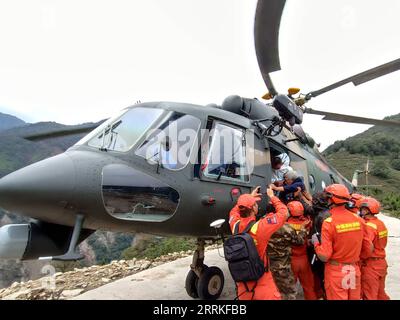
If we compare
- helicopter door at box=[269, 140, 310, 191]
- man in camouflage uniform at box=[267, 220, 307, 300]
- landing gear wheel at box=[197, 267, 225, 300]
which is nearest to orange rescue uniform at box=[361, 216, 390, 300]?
man in camouflage uniform at box=[267, 220, 307, 300]

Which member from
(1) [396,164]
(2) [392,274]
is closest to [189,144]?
(2) [392,274]

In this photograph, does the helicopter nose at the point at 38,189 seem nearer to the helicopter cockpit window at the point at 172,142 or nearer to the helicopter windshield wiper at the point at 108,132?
the helicopter windshield wiper at the point at 108,132

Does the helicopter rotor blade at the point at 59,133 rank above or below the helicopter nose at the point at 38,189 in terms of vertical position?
above

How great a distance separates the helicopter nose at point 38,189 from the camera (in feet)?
10.9

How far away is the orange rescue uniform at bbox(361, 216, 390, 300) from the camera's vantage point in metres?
4.61

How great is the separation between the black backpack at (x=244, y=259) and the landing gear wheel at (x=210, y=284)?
1928mm

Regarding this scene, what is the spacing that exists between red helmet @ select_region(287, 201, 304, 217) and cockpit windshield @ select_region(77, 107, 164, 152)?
83.5 inches

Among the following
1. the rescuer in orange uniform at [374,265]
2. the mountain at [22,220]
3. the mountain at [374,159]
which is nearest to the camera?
the rescuer in orange uniform at [374,265]

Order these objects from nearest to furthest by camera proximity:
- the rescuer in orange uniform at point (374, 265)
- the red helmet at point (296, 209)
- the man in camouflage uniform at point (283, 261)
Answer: the man in camouflage uniform at point (283, 261)
the rescuer in orange uniform at point (374, 265)
the red helmet at point (296, 209)

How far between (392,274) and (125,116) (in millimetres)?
6010

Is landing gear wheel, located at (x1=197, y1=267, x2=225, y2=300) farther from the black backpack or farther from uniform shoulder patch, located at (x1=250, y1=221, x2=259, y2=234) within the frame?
uniform shoulder patch, located at (x1=250, y1=221, x2=259, y2=234)

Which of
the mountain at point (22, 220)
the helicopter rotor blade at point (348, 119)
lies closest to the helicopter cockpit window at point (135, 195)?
the helicopter rotor blade at point (348, 119)

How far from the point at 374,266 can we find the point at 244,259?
2.14m
